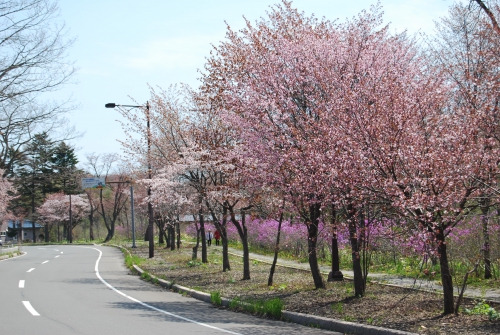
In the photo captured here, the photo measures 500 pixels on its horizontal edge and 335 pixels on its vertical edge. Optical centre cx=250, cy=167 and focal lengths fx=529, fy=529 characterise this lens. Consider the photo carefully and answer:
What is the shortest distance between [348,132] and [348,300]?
3.92m

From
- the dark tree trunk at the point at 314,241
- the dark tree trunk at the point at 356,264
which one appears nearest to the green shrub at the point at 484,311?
the dark tree trunk at the point at 356,264

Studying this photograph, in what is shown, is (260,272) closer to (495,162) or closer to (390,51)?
Answer: (390,51)

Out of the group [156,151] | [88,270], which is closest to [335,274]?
[156,151]

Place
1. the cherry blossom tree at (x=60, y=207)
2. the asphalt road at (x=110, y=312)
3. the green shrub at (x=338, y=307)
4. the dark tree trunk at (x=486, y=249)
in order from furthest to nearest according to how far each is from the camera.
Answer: the cherry blossom tree at (x=60, y=207)
the dark tree trunk at (x=486, y=249)
the green shrub at (x=338, y=307)
the asphalt road at (x=110, y=312)

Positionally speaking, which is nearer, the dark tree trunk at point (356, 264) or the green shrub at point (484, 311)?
the green shrub at point (484, 311)

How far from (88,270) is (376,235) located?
16.5m

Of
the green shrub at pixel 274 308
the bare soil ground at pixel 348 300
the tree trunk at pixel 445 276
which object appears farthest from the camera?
the green shrub at pixel 274 308

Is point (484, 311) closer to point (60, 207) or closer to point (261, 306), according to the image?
point (261, 306)

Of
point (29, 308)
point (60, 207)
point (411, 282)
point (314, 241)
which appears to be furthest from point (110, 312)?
point (60, 207)

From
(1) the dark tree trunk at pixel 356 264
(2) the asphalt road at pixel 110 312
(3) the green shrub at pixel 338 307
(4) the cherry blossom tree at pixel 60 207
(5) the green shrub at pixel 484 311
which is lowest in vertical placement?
(2) the asphalt road at pixel 110 312

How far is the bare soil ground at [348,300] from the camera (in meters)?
8.67

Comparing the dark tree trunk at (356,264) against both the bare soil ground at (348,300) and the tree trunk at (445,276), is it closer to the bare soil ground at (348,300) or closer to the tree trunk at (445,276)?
the bare soil ground at (348,300)

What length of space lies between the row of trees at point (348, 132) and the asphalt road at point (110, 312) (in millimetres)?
2855

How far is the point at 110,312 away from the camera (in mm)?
11789
